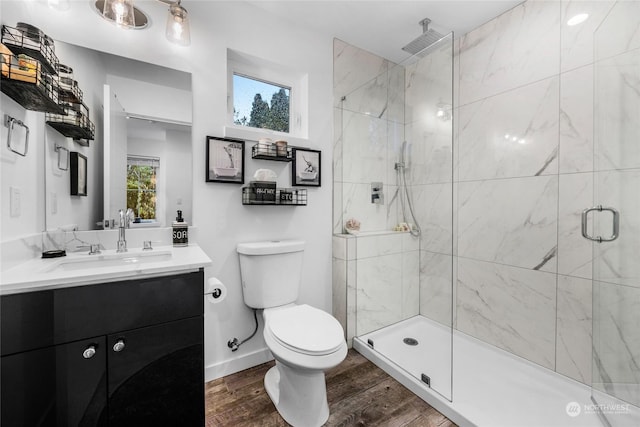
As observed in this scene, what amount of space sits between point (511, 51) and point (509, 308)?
1.79m

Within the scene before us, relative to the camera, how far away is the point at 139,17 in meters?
1.52

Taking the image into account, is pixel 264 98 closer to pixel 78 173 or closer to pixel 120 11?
pixel 120 11

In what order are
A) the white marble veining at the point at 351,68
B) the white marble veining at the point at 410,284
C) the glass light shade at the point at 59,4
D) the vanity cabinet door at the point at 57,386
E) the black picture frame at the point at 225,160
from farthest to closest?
the white marble veining at the point at 351,68, the white marble veining at the point at 410,284, the black picture frame at the point at 225,160, the glass light shade at the point at 59,4, the vanity cabinet door at the point at 57,386

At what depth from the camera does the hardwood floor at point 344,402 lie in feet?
4.64

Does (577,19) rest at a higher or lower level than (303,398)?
higher

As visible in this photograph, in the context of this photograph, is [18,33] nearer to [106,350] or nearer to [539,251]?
[106,350]

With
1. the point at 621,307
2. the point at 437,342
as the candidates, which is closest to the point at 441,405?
the point at 437,342

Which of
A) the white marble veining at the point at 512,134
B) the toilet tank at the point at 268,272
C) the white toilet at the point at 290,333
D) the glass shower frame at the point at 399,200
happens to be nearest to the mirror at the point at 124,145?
the toilet tank at the point at 268,272

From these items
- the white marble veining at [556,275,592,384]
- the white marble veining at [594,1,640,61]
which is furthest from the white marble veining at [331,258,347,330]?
the white marble veining at [594,1,640,61]

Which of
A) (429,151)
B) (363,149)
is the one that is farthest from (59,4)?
(429,151)

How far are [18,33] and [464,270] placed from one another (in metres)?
2.91

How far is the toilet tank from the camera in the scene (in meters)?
1.72

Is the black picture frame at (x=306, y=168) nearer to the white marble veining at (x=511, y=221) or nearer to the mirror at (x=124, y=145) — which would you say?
the mirror at (x=124, y=145)

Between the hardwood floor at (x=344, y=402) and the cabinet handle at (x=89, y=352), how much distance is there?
2.48ft
